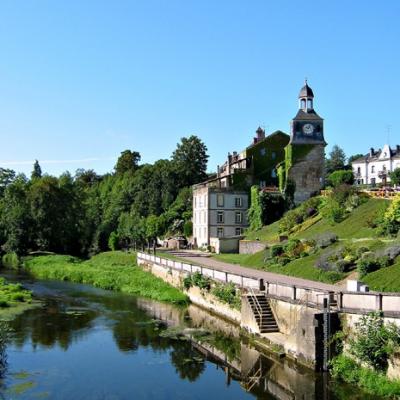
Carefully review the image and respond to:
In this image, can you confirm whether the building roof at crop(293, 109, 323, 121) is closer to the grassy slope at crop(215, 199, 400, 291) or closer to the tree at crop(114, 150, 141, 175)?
the grassy slope at crop(215, 199, 400, 291)

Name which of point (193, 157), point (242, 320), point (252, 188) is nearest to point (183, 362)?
point (242, 320)

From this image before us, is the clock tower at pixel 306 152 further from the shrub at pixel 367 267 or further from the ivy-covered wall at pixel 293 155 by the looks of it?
the shrub at pixel 367 267

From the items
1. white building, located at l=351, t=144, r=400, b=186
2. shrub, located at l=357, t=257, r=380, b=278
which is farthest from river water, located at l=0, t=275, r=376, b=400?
white building, located at l=351, t=144, r=400, b=186

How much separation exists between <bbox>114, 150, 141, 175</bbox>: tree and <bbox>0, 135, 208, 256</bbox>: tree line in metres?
16.7

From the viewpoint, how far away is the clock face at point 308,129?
203ft

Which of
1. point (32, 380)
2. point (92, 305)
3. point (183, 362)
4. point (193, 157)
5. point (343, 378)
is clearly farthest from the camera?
point (193, 157)

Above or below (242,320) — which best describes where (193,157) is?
above

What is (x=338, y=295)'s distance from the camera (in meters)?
20.4

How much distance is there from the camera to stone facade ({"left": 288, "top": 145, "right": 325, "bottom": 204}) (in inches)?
2411

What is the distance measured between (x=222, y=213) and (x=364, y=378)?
45.0 m

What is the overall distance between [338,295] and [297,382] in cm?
342

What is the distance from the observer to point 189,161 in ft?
288

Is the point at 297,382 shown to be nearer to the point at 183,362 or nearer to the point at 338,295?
the point at 338,295

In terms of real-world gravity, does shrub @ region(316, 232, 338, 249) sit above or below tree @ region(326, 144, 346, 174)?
below
